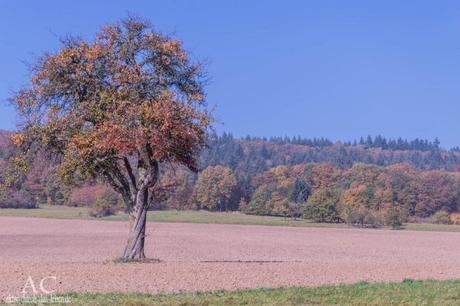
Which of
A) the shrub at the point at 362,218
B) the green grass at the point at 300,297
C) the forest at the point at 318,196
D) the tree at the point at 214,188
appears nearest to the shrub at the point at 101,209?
the forest at the point at 318,196

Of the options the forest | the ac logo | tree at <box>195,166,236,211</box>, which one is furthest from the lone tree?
tree at <box>195,166,236,211</box>

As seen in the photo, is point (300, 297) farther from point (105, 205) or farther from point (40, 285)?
point (105, 205)

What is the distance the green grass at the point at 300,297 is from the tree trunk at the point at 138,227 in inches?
421

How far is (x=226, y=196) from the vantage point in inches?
6855

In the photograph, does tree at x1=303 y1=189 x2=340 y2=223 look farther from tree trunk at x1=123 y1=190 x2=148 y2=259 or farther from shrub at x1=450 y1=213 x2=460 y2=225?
tree trunk at x1=123 y1=190 x2=148 y2=259

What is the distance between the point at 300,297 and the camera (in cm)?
1891

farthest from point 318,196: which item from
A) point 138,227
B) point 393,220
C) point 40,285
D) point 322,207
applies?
point 40,285

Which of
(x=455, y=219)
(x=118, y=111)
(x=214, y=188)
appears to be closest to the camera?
(x=118, y=111)

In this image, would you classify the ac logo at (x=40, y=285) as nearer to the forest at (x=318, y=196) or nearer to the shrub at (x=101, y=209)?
the forest at (x=318, y=196)

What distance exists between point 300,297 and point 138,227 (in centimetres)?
1289

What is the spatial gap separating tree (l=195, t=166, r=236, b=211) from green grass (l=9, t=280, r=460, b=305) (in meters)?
147

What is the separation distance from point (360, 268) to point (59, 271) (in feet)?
46.6

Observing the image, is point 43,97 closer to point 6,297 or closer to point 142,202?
point 142,202

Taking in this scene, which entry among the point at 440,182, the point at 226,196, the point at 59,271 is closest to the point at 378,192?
the point at 440,182
